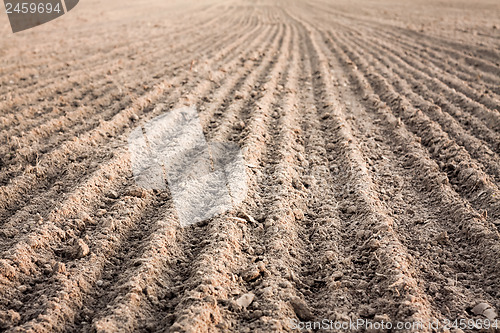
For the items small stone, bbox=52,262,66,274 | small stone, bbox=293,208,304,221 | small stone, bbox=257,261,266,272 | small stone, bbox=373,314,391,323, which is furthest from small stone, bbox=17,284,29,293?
small stone, bbox=373,314,391,323

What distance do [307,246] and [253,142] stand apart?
1453 millimetres

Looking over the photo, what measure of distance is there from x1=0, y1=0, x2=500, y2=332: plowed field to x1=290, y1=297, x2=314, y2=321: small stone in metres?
0.01

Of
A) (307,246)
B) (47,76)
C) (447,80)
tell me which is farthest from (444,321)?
(47,76)

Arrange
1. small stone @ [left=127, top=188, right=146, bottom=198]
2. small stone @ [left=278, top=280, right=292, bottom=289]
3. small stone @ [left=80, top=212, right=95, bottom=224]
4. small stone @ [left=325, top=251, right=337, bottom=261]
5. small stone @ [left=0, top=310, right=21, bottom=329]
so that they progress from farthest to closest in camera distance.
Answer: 1. small stone @ [left=127, top=188, right=146, bottom=198]
2. small stone @ [left=80, top=212, right=95, bottom=224]
3. small stone @ [left=325, top=251, right=337, bottom=261]
4. small stone @ [left=278, top=280, right=292, bottom=289]
5. small stone @ [left=0, top=310, right=21, bottom=329]

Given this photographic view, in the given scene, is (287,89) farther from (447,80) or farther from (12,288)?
(12,288)

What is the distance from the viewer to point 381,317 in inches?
76.0

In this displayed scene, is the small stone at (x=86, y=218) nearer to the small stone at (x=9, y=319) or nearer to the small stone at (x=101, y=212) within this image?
the small stone at (x=101, y=212)

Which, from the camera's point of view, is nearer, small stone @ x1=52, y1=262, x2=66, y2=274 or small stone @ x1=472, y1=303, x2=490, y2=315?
small stone @ x1=472, y1=303, x2=490, y2=315

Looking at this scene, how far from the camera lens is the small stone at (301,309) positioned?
1.99 metres

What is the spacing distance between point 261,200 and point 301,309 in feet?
3.45

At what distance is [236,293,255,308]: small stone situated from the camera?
202 cm

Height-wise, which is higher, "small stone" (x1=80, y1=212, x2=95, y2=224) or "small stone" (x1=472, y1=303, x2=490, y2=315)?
"small stone" (x1=472, y1=303, x2=490, y2=315)

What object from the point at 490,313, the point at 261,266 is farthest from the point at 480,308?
the point at 261,266

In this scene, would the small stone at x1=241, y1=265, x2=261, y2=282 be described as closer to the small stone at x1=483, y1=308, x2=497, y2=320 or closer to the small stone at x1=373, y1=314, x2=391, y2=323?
the small stone at x1=373, y1=314, x2=391, y2=323
